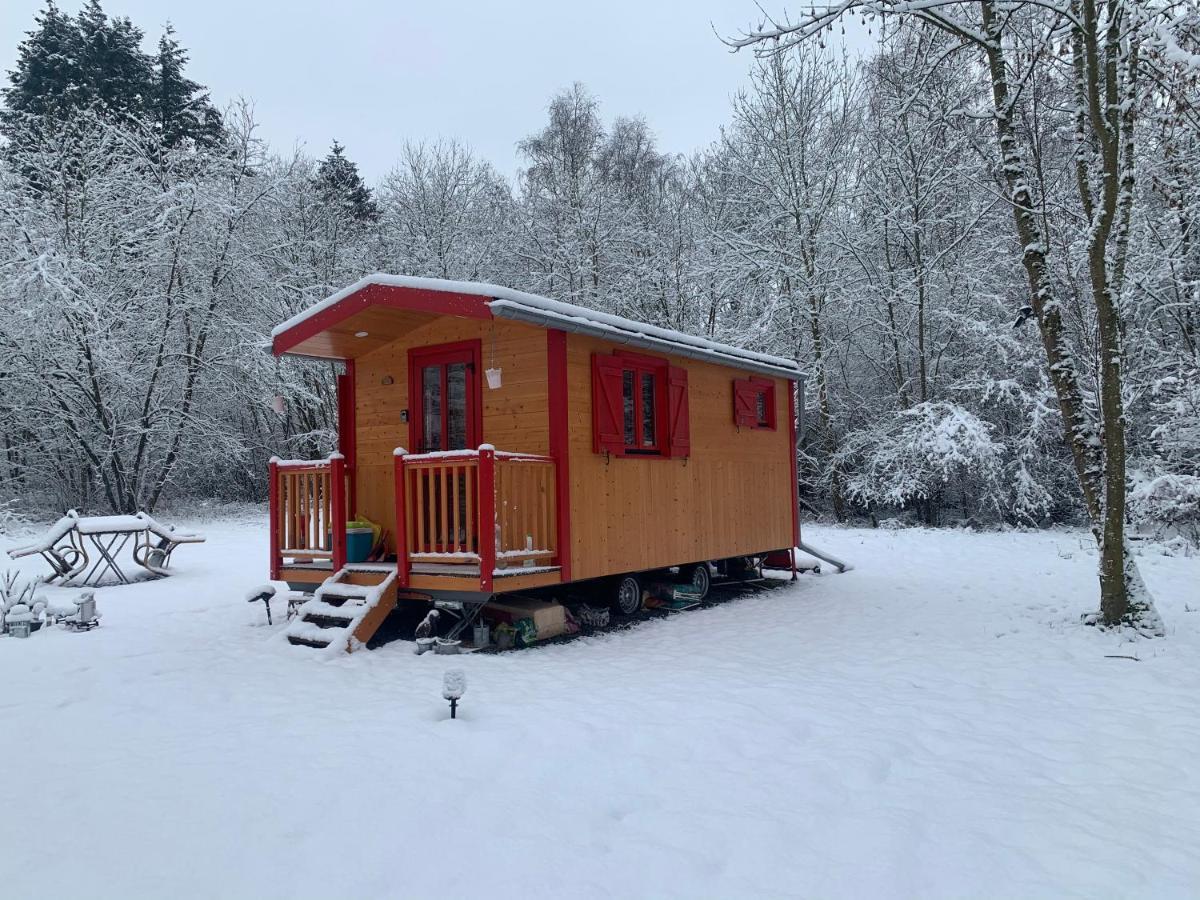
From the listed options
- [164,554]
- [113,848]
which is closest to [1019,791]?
[113,848]

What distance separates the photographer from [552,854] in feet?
9.21

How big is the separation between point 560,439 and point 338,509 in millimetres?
1970

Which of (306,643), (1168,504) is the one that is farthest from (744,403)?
(1168,504)

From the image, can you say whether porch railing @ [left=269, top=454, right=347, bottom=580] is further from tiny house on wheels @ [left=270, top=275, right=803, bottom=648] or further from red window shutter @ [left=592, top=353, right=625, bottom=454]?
red window shutter @ [left=592, top=353, right=625, bottom=454]

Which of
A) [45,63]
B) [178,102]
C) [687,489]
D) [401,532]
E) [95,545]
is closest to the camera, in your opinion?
[401,532]

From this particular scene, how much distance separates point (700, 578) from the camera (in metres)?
8.57

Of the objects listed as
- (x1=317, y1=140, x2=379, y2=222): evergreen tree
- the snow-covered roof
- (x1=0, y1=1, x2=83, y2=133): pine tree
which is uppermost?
(x1=0, y1=1, x2=83, y2=133): pine tree

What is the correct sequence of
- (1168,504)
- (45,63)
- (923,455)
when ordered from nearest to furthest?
(1168,504), (923,455), (45,63)

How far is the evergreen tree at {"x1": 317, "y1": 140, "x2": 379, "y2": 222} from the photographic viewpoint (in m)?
19.3

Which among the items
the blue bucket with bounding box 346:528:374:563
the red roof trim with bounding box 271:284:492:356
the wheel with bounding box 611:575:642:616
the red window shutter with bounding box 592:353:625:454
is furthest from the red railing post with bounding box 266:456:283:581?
the wheel with bounding box 611:575:642:616

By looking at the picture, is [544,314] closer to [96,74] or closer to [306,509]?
[306,509]

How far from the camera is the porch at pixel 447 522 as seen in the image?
584 cm

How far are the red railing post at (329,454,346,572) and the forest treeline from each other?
346 inches

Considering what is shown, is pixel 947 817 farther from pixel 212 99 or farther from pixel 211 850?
pixel 212 99
